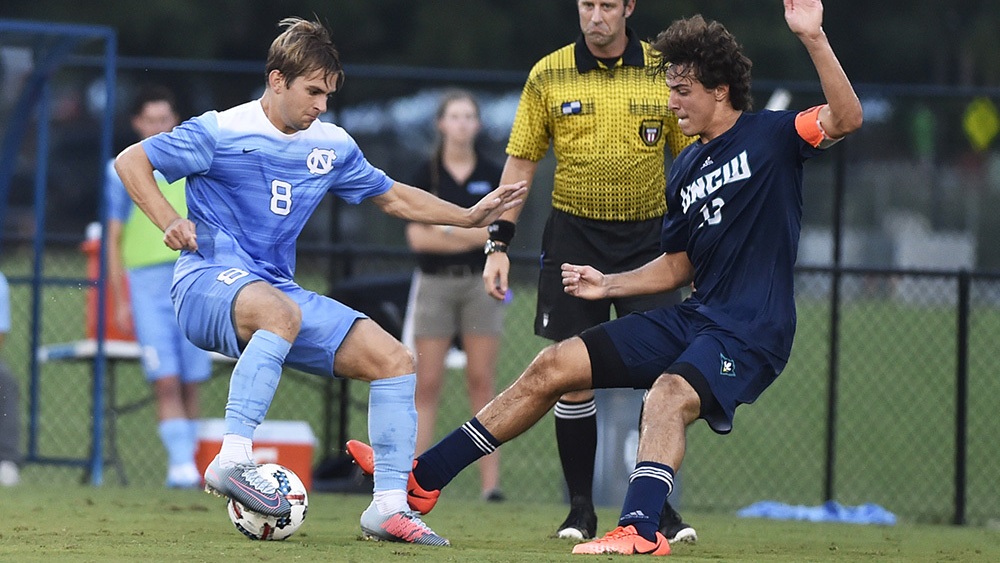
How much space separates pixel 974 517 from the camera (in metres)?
9.70

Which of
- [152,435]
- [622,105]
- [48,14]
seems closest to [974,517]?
[622,105]

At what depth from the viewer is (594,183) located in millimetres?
6949

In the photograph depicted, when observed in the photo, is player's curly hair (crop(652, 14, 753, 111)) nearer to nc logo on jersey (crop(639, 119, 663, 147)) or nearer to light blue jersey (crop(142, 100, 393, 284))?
nc logo on jersey (crop(639, 119, 663, 147))

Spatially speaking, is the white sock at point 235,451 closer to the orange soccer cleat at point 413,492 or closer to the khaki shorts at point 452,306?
the orange soccer cleat at point 413,492

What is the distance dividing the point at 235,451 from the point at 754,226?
2.01 meters

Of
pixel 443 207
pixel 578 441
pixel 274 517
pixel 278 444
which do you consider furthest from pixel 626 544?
pixel 278 444

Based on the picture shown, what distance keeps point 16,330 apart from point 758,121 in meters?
13.3

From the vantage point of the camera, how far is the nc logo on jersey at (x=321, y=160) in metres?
6.26

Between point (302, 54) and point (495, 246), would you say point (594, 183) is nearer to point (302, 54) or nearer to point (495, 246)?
point (495, 246)

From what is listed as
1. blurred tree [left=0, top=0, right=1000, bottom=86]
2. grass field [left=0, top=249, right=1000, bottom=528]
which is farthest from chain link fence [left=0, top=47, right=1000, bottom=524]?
blurred tree [left=0, top=0, right=1000, bottom=86]

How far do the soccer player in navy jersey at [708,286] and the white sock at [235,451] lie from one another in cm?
68

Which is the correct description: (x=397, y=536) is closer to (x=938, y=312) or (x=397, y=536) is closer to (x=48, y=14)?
(x=938, y=312)

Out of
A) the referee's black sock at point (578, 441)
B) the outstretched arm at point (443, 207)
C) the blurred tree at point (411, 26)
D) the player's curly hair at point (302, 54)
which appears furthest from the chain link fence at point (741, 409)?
the blurred tree at point (411, 26)

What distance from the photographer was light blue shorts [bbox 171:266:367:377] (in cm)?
596
